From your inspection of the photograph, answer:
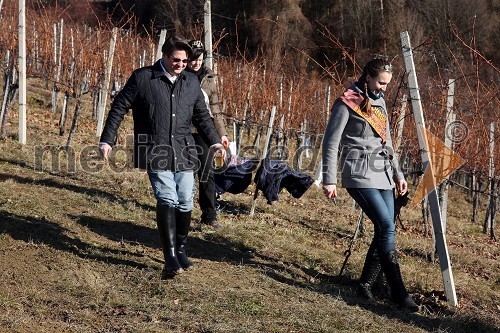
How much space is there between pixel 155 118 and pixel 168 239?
29.9 inches

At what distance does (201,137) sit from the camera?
521cm

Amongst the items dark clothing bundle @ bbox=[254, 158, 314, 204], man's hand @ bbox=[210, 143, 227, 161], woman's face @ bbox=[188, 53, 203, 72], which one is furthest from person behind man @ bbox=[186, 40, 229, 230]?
dark clothing bundle @ bbox=[254, 158, 314, 204]

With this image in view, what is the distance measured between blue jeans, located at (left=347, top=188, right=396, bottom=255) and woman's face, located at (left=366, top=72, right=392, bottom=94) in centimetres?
63

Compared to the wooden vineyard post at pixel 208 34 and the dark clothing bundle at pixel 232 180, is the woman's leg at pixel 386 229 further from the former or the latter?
the wooden vineyard post at pixel 208 34

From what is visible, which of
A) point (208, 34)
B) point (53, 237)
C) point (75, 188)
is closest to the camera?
point (53, 237)

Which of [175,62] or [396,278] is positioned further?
[396,278]

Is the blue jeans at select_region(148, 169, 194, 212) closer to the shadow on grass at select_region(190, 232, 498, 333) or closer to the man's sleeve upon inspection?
the man's sleeve

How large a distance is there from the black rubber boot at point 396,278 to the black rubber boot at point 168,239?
51.1 inches

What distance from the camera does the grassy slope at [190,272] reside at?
11.2 ft

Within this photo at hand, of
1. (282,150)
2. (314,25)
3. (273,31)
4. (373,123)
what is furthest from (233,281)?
(314,25)

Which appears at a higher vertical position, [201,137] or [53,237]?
[201,137]

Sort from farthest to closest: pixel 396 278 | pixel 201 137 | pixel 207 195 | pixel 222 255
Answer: pixel 207 195 < pixel 201 137 < pixel 222 255 < pixel 396 278

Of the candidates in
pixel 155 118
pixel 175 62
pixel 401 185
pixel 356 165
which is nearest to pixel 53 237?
pixel 155 118

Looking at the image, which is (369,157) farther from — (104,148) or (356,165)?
(104,148)
